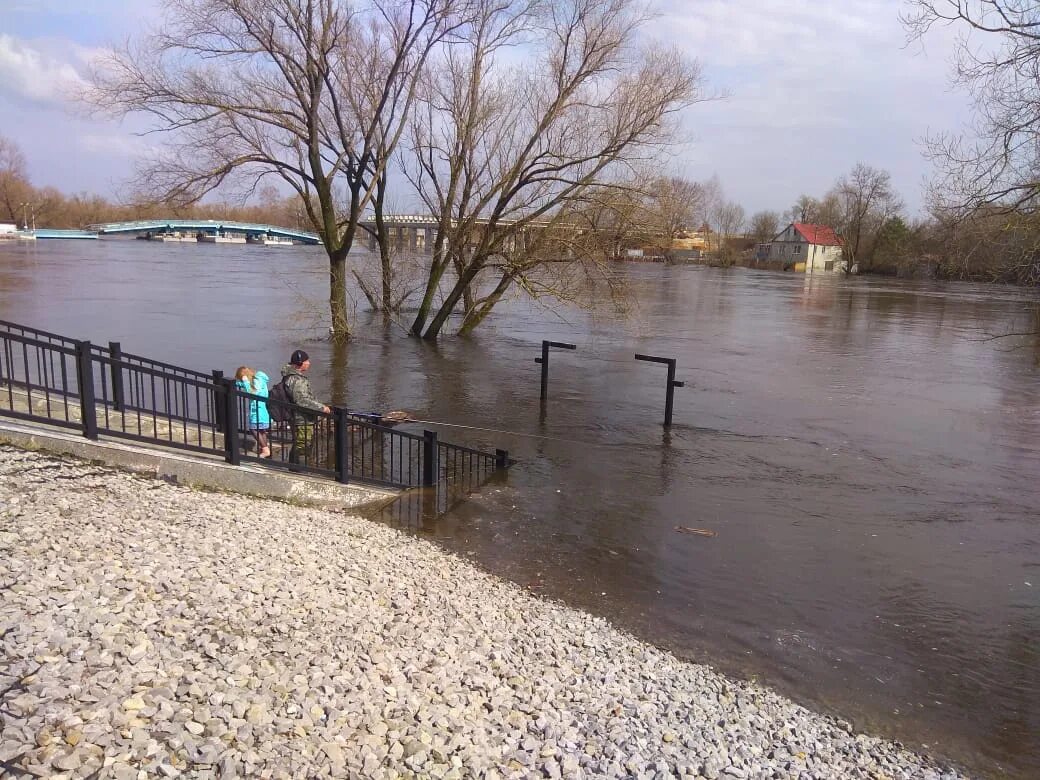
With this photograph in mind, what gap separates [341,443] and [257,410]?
127cm

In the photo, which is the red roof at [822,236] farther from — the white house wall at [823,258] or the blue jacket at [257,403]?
the blue jacket at [257,403]

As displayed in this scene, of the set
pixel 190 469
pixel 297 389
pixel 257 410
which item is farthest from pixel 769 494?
pixel 190 469

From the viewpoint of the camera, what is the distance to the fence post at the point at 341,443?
8.73 metres

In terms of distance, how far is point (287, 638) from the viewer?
491 centimetres

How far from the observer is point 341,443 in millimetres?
8812

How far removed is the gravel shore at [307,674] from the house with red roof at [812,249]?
4484 inches

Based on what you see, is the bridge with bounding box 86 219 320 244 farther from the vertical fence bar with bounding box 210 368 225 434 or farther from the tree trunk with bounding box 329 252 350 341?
the vertical fence bar with bounding box 210 368 225 434

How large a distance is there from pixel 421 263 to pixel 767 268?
101637mm

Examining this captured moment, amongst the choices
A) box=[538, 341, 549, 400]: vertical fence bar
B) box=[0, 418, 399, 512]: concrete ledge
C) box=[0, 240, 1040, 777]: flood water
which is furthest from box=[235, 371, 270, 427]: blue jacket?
box=[538, 341, 549, 400]: vertical fence bar

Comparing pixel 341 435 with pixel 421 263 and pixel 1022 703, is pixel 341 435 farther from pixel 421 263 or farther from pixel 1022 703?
pixel 421 263

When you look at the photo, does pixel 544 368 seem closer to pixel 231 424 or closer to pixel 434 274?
pixel 231 424

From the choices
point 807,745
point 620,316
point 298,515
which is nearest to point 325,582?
point 298,515

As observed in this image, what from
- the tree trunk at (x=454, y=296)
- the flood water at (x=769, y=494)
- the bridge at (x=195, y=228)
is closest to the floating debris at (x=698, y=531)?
the flood water at (x=769, y=494)

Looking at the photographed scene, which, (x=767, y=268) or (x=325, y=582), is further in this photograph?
(x=767, y=268)
